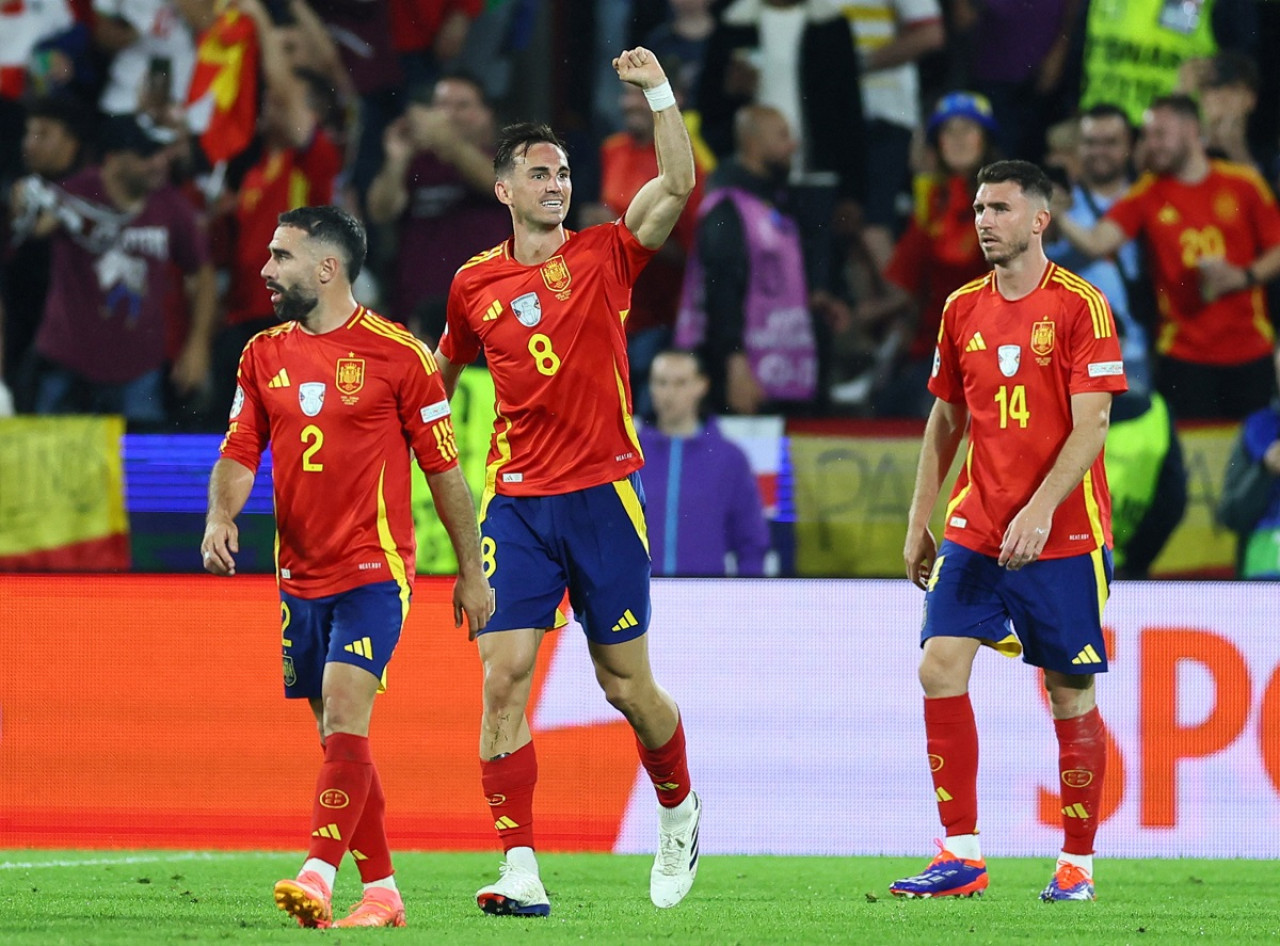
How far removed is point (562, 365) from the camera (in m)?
5.84

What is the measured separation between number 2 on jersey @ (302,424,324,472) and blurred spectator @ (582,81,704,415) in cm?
503

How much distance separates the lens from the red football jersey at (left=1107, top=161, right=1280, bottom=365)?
33.5ft

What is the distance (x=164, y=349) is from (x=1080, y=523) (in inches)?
233

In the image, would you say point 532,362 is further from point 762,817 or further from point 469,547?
point 762,817

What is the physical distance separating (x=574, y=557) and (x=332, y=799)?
110 cm

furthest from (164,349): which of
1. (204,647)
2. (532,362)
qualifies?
(532,362)

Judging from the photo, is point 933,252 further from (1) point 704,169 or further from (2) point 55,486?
(2) point 55,486

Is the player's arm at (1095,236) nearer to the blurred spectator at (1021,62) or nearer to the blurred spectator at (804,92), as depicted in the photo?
the blurred spectator at (1021,62)

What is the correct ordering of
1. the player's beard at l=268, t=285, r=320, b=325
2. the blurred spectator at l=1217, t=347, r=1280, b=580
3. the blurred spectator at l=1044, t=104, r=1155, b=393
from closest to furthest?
the player's beard at l=268, t=285, r=320, b=325, the blurred spectator at l=1217, t=347, r=1280, b=580, the blurred spectator at l=1044, t=104, r=1155, b=393

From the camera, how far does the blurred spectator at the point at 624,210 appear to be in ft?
34.2

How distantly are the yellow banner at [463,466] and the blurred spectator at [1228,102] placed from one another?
4.06 metres

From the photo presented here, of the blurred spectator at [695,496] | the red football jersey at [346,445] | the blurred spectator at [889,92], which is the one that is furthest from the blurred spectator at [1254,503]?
the red football jersey at [346,445]

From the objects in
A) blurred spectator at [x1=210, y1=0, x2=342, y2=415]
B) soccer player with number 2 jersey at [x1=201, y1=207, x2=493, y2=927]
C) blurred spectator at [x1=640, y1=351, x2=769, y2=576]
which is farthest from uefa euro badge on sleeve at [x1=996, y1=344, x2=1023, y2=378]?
blurred spectator at [x1=210, y1=0, x2=342, y2=415]

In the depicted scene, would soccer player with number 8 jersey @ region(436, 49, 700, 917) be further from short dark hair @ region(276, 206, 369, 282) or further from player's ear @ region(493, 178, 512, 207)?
short dark hair @ region(276, 206, 369, 282)
